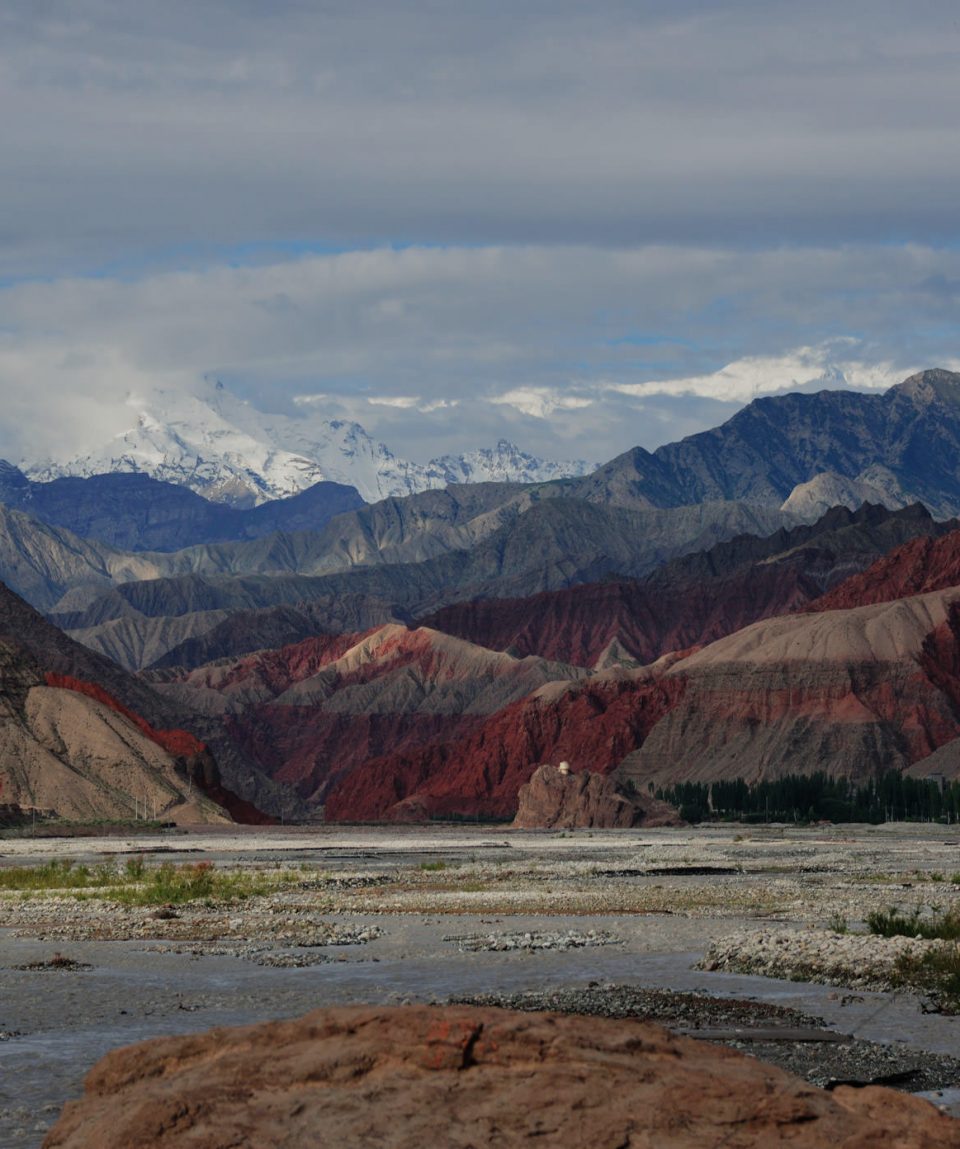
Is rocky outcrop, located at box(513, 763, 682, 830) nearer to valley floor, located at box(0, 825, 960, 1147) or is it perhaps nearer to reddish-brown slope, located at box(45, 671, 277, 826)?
reddish-brown slope, located at box(45, 671, 277, 826)

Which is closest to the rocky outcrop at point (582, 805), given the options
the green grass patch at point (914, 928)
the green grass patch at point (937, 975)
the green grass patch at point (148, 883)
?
the green grass patch at point (148, 883)

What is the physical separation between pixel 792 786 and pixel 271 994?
165306mm

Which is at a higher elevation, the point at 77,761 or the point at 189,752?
the point at 189,752

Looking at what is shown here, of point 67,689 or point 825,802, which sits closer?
point 67,689

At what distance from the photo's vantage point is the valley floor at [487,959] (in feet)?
80.7

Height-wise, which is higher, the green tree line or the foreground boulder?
the foreground boulder

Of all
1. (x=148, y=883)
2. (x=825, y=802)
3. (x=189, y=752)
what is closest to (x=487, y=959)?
(x=148, y=883)

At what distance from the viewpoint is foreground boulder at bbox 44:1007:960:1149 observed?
12.7 metres

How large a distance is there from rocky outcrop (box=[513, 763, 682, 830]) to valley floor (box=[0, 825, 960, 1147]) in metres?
93.6

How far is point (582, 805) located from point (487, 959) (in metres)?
138

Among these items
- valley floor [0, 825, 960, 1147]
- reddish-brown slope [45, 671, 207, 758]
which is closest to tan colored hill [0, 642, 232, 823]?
reddish-brown slope [45, 671, 207, 758]

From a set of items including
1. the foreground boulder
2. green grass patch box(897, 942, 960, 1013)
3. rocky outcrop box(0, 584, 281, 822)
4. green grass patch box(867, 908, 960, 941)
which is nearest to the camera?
the foreground boulder

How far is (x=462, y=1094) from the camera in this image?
43.8 ft

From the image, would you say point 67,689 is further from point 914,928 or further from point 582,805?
point 914,928
